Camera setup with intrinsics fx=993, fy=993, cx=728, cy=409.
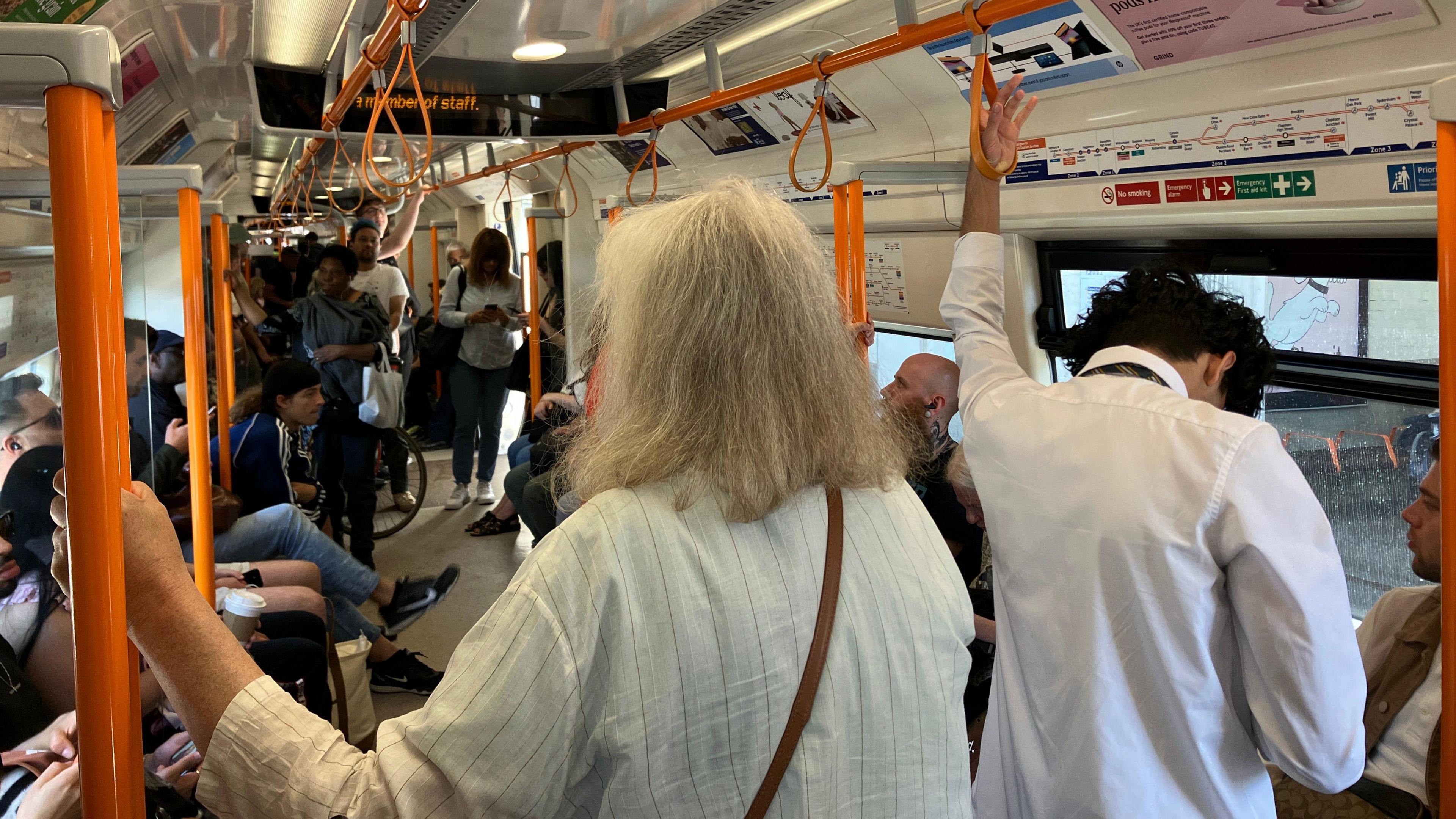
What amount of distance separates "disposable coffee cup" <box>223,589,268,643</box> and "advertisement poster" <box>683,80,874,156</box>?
98.1 inches

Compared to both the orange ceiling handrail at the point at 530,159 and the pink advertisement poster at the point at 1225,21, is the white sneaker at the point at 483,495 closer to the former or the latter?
the orange ceiling handrail at the point at 530,159

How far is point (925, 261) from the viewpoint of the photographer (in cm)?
420

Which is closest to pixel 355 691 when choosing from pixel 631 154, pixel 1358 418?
pixel 1358 418

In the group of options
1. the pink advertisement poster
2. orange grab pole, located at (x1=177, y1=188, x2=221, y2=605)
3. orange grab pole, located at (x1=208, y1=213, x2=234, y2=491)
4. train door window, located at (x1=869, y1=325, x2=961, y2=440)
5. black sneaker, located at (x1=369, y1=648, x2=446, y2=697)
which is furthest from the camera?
train door window, located at (x1=869, y1=325, x2=961, y2=440)

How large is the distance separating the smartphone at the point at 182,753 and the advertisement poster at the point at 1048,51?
263cm

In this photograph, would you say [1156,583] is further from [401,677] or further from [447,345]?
[447,345]

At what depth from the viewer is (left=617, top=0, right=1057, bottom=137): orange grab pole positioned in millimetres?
1922

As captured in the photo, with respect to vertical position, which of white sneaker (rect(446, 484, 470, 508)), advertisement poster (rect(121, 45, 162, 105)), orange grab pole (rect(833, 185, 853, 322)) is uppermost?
advertisement poster (rect(121, 45, 162, 105))

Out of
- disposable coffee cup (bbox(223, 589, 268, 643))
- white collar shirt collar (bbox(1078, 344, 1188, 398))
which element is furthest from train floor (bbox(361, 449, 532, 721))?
white collar shirt collar (bbox(1078, 344, 1188, 398))

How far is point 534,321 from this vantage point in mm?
7070

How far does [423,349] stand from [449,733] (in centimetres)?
719

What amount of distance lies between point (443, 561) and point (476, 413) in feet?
4.94

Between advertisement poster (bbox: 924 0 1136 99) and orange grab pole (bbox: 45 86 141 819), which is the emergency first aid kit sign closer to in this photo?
advertisement poster (bbox: 924 0 1136 99)

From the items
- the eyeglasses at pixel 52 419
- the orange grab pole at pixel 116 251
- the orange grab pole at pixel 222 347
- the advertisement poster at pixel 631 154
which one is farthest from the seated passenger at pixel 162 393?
the advertisement poster at pixel 631 154
